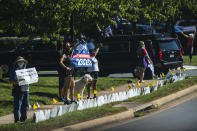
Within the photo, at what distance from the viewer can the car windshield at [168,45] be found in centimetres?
2047

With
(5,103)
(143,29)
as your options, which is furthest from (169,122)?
(143,29)

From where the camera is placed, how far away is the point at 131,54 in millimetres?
20969

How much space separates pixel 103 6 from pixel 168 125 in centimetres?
800

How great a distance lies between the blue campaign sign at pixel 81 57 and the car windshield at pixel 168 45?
6.95 metres

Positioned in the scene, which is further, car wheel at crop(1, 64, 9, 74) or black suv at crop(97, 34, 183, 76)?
car wheel at crop(1, 64, 9, 74)

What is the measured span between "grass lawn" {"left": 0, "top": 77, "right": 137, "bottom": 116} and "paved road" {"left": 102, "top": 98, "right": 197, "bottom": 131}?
3.90 meters

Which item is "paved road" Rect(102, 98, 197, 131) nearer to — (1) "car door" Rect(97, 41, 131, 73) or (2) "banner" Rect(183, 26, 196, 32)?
(1) "car door" Rect(97, 41, 131, 73)

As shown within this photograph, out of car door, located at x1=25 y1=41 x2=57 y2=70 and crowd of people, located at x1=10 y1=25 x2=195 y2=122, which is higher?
crowd of people, located at x1=10 y1=25 x2=195 y2=122

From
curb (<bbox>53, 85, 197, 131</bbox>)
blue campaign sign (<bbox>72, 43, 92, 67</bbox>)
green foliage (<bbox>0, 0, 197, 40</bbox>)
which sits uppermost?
green foliage (<bbox>0, 0, 197, 40</bbox>)

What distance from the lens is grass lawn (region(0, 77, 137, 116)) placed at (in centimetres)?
1368

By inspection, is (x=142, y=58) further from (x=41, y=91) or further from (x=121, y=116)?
(x=121, y=116)

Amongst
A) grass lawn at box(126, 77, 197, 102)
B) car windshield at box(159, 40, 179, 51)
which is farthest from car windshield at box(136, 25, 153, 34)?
grass lawn at box(126, 77, 197, 102)

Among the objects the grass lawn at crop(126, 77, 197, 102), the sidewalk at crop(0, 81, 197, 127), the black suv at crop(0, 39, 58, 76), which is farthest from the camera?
the black suv at crop(0, 39, 58, 76)

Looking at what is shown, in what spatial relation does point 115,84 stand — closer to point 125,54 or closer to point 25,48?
point 125,54
